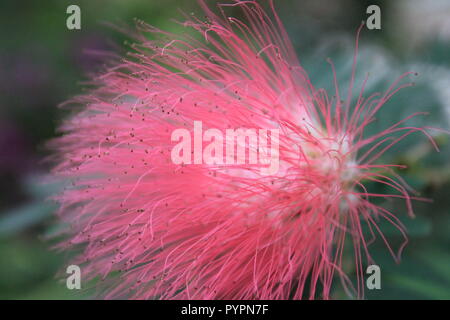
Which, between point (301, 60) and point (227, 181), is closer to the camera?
point (227, 181)

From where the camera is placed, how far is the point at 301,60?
1089mm

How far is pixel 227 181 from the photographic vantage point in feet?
2.69

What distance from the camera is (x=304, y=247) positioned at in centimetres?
83

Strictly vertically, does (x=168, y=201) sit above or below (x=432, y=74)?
below

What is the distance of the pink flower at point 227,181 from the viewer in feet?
2.69

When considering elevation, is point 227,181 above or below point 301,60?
below

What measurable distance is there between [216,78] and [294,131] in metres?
0.22

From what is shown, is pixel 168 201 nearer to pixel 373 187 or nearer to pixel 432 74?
pixel 373 187

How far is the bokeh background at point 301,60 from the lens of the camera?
2.85 ft

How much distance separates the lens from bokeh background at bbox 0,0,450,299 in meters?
0.87

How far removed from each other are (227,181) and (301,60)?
455mm

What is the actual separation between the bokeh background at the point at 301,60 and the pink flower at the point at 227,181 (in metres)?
0.06

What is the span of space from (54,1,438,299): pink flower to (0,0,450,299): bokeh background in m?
0.06
